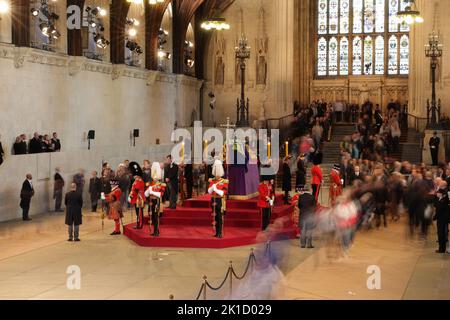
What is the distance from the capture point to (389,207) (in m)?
21.4

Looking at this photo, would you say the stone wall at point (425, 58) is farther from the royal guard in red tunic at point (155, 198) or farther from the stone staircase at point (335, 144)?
the royal guard in red tunic at point (155, 198)

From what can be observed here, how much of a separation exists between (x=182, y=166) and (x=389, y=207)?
642 cm

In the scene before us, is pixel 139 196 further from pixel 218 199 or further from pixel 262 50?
pixel 262 50

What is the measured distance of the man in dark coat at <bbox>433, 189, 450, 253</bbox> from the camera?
1705 cm

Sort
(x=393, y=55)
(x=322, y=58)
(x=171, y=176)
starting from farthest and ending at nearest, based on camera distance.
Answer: (x=322, y=58) < (x=393, y=55) < (x=171, y=176)

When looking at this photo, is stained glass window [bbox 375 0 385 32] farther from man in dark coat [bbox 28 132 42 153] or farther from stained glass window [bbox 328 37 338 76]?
man in dark coat [bbox 28 132 42 153]

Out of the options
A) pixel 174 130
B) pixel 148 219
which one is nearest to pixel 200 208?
pixel 148 219

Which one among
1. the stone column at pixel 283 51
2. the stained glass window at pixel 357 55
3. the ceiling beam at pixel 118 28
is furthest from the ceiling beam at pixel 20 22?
the stained glass window at pixel 357 55

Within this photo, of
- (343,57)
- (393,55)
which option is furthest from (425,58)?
(343,57)

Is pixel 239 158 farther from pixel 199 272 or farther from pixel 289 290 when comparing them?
pixel 289 290

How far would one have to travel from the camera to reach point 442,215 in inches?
674

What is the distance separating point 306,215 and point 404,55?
2516 cm

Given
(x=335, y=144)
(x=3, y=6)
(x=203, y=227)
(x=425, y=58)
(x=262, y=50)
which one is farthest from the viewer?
(x=262, y=50)

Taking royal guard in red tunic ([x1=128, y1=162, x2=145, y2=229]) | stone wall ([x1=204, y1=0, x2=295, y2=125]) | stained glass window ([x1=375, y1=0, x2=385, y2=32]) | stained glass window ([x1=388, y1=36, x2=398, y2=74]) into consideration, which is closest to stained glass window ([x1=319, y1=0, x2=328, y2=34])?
stained glass window ([x1=375, y1=0, x2=385, y2=32])
